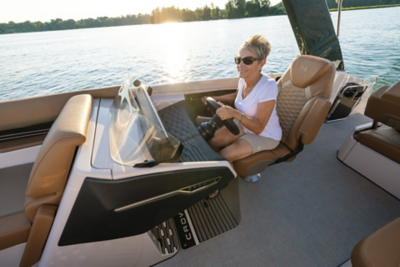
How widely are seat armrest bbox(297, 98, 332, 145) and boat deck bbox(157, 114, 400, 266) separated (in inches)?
21.3

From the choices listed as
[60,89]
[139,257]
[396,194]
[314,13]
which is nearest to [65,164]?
[139,257]

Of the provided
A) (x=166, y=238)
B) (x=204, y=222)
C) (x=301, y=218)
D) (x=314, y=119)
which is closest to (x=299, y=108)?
(x=314, y=119)

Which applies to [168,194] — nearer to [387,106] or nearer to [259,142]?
[259,142]

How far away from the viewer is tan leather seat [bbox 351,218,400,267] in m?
0.83

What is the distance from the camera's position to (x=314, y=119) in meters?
1.40

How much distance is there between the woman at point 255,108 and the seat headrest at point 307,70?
328 mm

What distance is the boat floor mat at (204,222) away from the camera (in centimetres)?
137

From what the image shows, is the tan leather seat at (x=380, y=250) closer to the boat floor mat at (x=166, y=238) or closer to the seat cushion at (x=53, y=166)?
the boat floor mat at (x=166, y=238)

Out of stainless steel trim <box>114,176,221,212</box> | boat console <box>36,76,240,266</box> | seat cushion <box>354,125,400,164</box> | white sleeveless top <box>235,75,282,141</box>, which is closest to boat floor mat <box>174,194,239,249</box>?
boat console <box>36,76,240,266</box>

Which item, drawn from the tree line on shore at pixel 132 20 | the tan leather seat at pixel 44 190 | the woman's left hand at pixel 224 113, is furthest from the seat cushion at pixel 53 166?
the tree line on shore at pixel 132 20

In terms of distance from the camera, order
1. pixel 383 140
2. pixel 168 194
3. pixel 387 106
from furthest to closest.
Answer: pixel 383 140 < pixel 387 106 < pixel 168 194

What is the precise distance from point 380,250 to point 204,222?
96 cm

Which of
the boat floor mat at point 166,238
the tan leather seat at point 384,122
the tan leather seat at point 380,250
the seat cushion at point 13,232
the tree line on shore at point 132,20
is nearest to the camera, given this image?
the tan leather seat at point 380,250

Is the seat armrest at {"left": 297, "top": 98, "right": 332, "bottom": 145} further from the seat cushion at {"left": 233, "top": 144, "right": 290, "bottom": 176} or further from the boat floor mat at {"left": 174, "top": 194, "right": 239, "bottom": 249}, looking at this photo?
the boat floor mat at {"left": 174, "top": 194, "right": 239, "bottom": 249}
